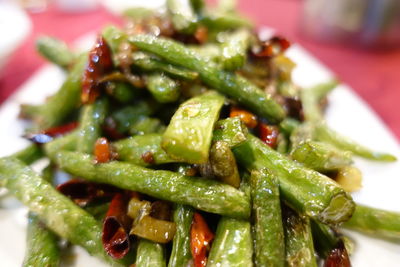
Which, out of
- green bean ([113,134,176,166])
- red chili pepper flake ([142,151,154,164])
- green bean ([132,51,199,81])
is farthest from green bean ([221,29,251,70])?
red chili pepper flake ([142,151,154,164])

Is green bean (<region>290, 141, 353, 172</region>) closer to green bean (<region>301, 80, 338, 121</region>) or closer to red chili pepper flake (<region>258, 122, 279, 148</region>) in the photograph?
red chili pepper flake (<region>258, 122, 279, 148</region>)

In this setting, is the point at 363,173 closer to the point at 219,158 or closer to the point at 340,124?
the point at 340,124

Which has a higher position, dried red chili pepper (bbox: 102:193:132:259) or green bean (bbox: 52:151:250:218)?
green bean (bbox: 52:151:250:218)

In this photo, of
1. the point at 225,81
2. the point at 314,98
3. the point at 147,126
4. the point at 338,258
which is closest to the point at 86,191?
the point at 147,126

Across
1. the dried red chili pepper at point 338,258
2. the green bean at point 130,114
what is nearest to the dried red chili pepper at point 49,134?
the green bean at point 130,114

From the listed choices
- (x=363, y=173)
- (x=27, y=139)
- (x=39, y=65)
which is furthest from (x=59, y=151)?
(x=39, y=65)

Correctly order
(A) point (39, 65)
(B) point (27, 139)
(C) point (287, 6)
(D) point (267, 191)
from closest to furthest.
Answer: (D) point (267, 191), (B) point (27, 139), (A) point (39, 65), (C) point (287, 6)
